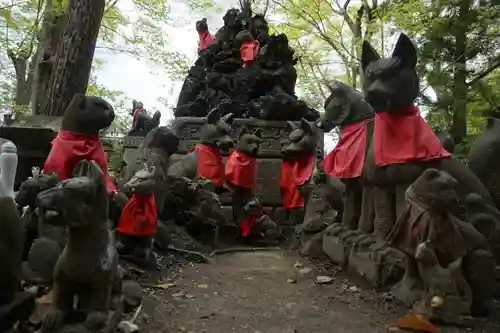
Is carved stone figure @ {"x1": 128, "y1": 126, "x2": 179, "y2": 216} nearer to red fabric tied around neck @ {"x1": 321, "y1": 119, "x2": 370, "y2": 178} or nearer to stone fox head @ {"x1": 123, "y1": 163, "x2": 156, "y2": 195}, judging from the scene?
stone fox head @ {"x1": 123, "y1": 163, "x2": 156, "y2": 195}

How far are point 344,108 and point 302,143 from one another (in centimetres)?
144

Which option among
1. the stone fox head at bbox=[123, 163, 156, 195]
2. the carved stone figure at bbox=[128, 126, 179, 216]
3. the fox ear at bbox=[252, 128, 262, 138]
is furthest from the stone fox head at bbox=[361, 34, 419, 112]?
the fox ear at bbox=[252, 128, 262, 138]

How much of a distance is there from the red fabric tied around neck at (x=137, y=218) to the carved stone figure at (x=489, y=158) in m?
3.27

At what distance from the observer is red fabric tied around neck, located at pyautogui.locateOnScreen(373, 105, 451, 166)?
4246 millimetres

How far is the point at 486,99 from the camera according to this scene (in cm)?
615

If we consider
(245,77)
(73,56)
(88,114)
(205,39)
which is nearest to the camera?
(88,114)

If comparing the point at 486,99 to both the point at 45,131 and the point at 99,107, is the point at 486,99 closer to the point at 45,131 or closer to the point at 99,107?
the point at 99,107

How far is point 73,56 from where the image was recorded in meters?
8.09

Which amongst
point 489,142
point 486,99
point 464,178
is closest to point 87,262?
point 464,178

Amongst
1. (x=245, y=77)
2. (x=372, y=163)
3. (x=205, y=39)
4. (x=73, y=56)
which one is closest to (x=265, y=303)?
(x=372, y=163)

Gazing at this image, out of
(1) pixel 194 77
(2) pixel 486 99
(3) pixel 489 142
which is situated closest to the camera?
(3) pixel 489 142

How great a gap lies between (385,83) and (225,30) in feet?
27.1

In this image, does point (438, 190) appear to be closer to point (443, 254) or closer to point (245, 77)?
point (443, 254)

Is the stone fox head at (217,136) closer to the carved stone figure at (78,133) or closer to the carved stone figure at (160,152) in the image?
the carved stone figure at (160,152)
